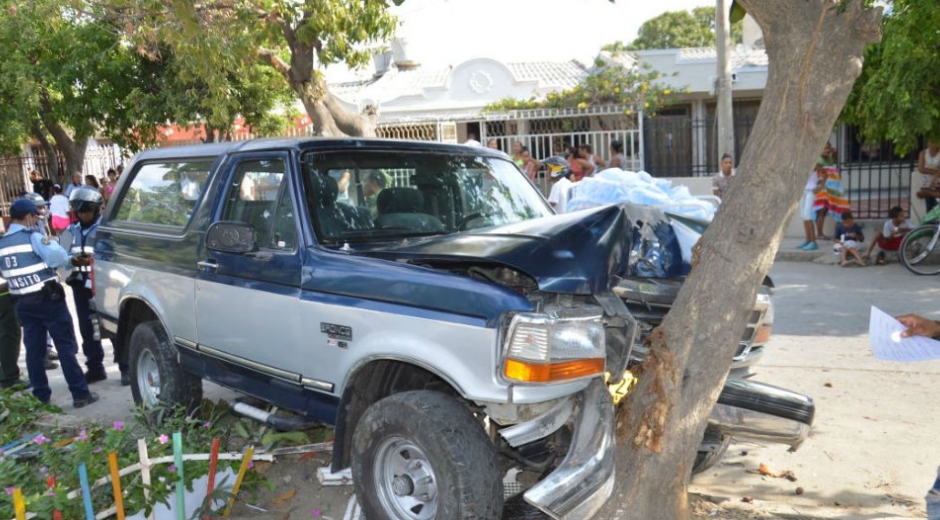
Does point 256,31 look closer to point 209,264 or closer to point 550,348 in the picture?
point 209,264

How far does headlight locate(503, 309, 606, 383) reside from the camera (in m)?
3.34

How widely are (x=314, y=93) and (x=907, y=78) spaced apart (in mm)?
8670

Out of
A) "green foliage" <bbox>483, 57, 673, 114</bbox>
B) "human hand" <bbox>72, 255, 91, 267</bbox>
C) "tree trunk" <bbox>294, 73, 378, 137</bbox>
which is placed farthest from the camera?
"green foliage" <bbox>483, 57, 673, 114</bbox>

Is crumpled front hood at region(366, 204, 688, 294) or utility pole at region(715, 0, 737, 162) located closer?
crumpled front hood at region(366, 204, 688, 294)

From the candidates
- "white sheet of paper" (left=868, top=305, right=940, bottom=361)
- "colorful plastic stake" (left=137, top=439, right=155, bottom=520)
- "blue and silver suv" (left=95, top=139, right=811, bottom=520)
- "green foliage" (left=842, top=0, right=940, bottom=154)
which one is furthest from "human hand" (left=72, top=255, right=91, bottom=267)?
"green foliage" (left=842, top=0, right=940, bottom=154)

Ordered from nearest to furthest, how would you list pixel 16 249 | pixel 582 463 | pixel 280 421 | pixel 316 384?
pixel 582 463 → pixel 316 384 → pixel 280 421 → pixel 16 249

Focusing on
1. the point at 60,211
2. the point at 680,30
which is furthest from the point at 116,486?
the point at 680,30

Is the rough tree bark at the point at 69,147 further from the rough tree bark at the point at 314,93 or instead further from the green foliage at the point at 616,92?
the green foliage at the point at 616,92

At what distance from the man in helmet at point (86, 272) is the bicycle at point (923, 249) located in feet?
32.6

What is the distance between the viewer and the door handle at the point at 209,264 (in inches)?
194

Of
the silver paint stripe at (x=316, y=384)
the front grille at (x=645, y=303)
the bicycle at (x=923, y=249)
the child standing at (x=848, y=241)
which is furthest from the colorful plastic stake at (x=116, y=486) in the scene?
the child standing at (x=848, y=241)

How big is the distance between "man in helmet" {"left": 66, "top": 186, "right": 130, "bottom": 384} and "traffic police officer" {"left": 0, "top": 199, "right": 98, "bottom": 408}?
22.6 inches

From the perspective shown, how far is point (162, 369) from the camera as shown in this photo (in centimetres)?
556

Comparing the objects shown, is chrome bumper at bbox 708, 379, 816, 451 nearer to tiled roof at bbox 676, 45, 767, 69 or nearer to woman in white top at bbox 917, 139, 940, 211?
woman in white top at bbox 917, 139, 940, 211
